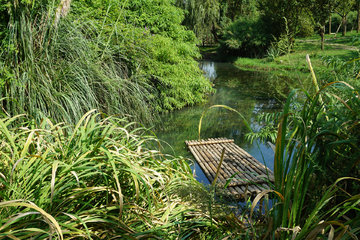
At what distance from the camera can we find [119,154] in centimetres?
153

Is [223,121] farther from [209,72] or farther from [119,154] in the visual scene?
[209,72]

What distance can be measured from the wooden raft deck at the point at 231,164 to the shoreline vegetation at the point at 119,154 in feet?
0.95

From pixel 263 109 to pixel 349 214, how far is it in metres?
7.01

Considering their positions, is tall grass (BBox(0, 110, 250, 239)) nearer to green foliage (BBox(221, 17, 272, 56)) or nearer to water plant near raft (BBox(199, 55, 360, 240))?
water plant near raft (BBox(199, 55, 360, 240))

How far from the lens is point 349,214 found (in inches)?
52.6

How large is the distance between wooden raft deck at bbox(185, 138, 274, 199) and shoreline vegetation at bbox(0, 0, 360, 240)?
290mm

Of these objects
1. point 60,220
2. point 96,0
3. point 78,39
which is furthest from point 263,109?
point 60,220

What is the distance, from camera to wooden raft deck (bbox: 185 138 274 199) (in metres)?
3.59

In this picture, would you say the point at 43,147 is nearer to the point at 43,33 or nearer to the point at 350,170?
the point at 43,33

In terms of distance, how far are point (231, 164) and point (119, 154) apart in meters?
3.06

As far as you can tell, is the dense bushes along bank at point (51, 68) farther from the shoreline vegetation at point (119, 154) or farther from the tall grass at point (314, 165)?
the tall grass at point (314, 165)

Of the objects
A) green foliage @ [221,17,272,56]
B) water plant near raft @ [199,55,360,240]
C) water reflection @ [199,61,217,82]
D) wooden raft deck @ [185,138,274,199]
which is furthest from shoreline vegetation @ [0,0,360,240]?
green foliage @ [221,17,272,56]

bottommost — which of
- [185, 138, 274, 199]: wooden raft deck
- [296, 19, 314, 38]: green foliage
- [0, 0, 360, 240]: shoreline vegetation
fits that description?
[185, 138, 274, 199]: wooden raft deck

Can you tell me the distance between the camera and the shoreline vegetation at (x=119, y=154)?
121 centimetres
